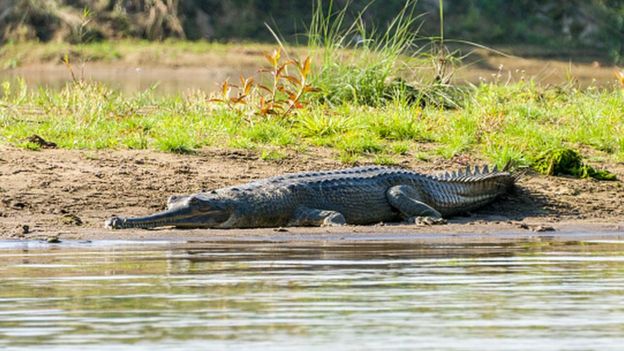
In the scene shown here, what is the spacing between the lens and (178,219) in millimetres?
9586

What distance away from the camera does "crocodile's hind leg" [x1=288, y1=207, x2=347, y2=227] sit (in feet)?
32.8

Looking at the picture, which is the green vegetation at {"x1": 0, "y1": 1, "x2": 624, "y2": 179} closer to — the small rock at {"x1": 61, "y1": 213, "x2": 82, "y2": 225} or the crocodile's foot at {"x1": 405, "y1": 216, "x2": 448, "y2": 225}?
the crocodile's foot at {"x1": 405, "y1": 216, "x2": 448, "y2": 225}

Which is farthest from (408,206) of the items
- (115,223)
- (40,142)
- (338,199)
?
(40,142)

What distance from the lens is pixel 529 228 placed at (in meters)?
9.81

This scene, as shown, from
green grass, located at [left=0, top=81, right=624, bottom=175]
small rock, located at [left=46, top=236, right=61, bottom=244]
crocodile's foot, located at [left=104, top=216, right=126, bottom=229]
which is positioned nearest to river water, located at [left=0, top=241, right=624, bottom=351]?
small rock, located at [left=46, top=236, right=61, bottom=244]

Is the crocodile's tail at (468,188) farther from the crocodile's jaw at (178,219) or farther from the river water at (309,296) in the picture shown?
the river water at (309,296)

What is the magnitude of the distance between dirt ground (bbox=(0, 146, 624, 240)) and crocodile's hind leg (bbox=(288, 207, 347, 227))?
0.22 meters

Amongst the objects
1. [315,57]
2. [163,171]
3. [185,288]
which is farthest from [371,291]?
[315,57]

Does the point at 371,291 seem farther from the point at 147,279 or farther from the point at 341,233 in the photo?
the point at 341,233

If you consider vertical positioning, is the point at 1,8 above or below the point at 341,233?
below

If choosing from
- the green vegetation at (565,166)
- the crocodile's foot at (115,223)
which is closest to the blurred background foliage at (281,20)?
the green vegetation at (565,166)

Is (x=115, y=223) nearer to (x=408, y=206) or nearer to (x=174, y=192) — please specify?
(x=174, y=192)

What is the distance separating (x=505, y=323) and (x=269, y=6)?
25660mm

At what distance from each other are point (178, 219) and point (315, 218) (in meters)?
1.03
